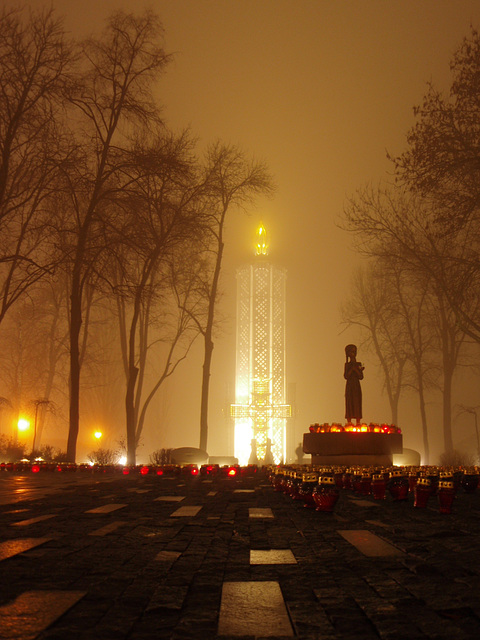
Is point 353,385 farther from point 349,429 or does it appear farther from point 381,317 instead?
point 381,317

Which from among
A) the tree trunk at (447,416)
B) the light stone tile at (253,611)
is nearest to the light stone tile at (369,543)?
the light stone tile at (253,611)

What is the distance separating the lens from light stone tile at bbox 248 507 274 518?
243 inches

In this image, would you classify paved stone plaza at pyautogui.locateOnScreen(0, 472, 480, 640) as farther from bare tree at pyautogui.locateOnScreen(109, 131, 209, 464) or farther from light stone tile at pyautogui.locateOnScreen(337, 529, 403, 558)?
bare tree at pyautogui.locateOnScreen(109, 131, 209, 464)

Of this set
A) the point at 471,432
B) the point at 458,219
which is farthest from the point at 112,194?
the point at 471,432

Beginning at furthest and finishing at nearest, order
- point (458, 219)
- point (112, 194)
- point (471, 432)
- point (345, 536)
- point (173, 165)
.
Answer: point (471, 432), point (112, 194), point (173, 165), point (458, 219), point (345, 536)

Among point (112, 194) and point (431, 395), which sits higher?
point (112, 194)

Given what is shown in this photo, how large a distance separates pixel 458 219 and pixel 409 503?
10.1 metres

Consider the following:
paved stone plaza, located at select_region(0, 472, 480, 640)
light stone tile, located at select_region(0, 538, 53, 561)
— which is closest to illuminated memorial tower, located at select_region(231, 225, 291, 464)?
paved stone plaza, located at select_region(0, 472, 480, 640)

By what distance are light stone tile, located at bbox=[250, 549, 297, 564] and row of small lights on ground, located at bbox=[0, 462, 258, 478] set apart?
11201 mm

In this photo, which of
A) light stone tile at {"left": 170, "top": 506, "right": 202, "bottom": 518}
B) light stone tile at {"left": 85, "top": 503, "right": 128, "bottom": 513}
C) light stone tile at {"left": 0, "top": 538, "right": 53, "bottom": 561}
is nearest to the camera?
light stone tile at {"left": 0, "top": 538, "right": 53, "bottom": 561}

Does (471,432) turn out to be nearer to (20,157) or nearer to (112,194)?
(112,194)

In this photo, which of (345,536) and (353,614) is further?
(345,536)

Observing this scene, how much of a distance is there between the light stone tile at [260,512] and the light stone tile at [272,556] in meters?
2.16

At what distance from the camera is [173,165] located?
16.6m
